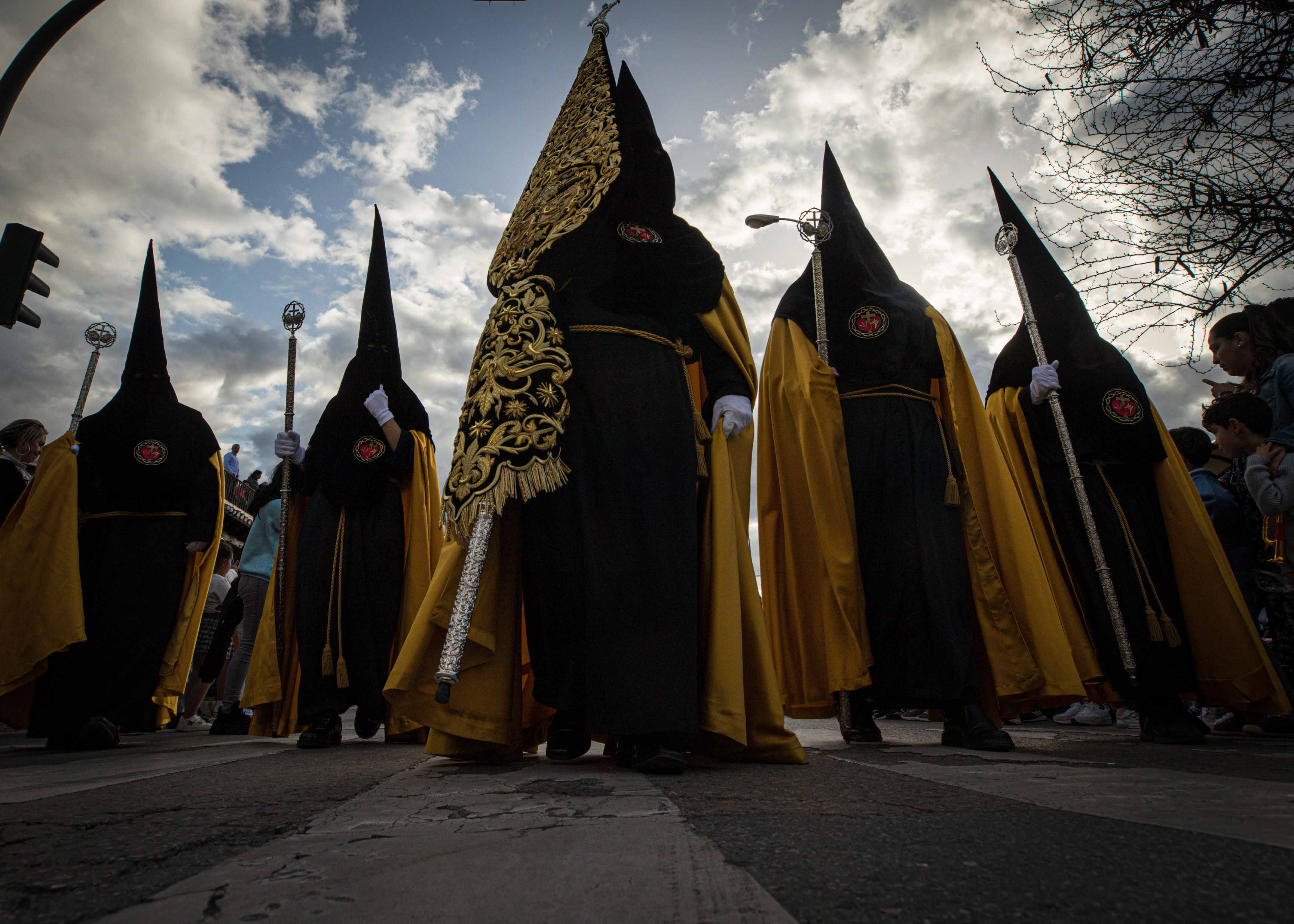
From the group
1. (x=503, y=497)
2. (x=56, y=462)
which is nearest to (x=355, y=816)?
(x=503, y=497)

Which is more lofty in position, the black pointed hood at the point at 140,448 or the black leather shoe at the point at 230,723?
the black pointed hood at the point at 140,448

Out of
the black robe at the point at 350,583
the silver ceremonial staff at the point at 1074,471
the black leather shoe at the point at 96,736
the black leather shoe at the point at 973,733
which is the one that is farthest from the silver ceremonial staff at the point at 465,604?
the silver ceremonial staff at the point at 1074,471

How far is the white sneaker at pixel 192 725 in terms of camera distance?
5.96m

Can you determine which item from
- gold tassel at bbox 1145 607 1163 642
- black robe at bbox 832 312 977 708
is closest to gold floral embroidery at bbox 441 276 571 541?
black robe at bbox 832 312 977 708

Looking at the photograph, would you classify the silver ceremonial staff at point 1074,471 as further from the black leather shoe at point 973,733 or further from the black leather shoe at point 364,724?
the black leather shoe at point 364,724

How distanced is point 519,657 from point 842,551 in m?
1.52

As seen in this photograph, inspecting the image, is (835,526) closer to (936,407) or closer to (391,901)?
(936,407)

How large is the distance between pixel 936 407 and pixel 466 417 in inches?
88.6

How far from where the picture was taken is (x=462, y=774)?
1900 mm

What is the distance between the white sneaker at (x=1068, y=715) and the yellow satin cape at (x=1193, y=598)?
7.72ft

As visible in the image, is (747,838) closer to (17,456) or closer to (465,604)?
(465,604)

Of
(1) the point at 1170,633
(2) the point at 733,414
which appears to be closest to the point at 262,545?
(2) the point at 733,414

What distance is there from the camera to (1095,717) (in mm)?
5238

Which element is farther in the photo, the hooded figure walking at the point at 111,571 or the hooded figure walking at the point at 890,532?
the hooded figure walking at the point at 111,571
